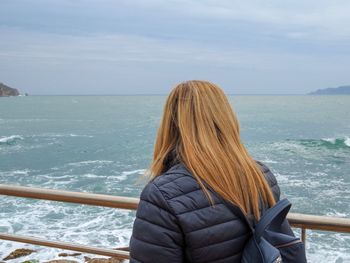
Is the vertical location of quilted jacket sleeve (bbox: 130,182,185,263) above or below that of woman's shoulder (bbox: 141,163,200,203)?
below

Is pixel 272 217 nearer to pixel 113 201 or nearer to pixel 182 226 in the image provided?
pixel 182 226

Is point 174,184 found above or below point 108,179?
above

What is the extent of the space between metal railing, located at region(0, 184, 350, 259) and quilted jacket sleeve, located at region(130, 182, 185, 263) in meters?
0.94

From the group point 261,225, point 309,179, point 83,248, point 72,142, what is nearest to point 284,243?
point 261,225

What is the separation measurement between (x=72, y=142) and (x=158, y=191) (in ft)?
118

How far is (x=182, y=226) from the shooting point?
1222 mm

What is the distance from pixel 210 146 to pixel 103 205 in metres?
1.21

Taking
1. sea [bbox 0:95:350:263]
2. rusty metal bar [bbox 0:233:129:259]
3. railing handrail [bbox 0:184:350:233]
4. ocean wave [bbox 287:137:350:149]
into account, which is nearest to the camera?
railing handrail [bbox 0:184:350:233]

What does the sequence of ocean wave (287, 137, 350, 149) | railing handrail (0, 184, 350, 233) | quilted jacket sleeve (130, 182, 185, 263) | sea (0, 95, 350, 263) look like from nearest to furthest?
1. quilted jacket sleeve (130, 182, 185, 263)
2. railing handrail (0, 184, 350, 233)
3. sea (0, 95, 350, 263)
4. ocean wave (287, 137, 350, 149)

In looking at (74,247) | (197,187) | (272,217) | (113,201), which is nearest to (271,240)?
(272,217)

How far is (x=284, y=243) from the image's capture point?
1.31 meters

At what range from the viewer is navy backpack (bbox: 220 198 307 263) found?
1.25m

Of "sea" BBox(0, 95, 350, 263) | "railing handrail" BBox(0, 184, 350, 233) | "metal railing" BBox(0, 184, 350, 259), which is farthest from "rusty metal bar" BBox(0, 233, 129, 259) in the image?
"sea" BBox(0, 95, 350, 263)

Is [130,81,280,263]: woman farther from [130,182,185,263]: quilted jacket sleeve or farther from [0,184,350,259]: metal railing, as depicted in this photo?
[0,184,350,259]: metal railing
